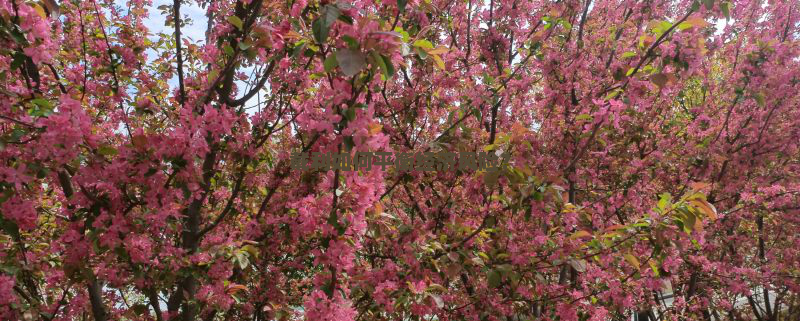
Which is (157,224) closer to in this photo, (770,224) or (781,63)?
(781,63)

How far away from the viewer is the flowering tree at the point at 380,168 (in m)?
2.28

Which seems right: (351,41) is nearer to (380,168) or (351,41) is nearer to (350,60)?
(350,60)

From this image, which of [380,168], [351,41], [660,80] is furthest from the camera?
[660,80]

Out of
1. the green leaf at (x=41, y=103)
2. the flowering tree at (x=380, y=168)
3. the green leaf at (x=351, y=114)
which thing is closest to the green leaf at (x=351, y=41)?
the flowering tree at (x=380, y=168)

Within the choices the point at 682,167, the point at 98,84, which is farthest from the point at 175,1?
the point at 682,167

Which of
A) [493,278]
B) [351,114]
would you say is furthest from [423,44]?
[493,278]

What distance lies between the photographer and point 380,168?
7.62 ft

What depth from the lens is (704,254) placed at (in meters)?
6.00

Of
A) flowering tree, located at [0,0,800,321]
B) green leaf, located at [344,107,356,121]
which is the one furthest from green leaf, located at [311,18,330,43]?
green leaf, located at [344,107,356,121]

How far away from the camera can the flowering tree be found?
228 cm

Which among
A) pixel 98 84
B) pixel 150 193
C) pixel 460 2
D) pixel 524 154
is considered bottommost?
pixel 150 193

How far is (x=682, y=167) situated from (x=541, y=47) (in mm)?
2233

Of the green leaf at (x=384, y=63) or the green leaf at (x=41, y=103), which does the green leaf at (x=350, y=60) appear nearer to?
the green leaf at (x=384, y=63)

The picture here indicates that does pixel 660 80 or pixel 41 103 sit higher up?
pixel 660 80
